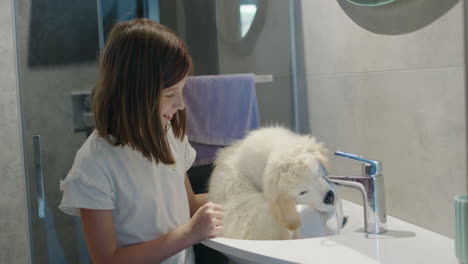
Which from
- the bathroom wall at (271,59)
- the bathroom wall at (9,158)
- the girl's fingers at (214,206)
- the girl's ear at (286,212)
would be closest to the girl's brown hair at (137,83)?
the girl's fingers at (214,206)

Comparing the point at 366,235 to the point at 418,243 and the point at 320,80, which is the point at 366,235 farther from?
the point at 320,80

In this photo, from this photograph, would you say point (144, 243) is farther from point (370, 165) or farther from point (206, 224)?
point (370, 165)

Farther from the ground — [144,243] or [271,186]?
[271,186]

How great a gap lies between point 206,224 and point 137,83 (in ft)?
1.11

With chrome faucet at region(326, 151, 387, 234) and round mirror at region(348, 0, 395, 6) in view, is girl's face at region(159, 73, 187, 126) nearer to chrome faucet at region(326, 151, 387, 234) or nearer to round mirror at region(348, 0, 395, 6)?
chrome faucet at region(326, 151, 387, 234)

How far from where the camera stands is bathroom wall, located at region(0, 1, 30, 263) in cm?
208

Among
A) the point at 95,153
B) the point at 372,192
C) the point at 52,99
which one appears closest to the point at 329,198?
the point at 372,192

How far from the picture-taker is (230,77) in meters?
1.63

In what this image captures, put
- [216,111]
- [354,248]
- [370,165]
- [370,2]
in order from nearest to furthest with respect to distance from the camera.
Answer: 1. [354,248]
2. [370,165]
3. [370,2]
4. [216,111]

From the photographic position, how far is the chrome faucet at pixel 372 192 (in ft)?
3.54

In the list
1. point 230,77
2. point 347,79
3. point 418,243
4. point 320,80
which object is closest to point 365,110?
point 347,79

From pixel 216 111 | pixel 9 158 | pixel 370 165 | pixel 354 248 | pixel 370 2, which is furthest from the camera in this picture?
pixel 9 158

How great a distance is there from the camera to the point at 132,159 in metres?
1.12

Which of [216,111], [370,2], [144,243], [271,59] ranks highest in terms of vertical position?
[370,2]
